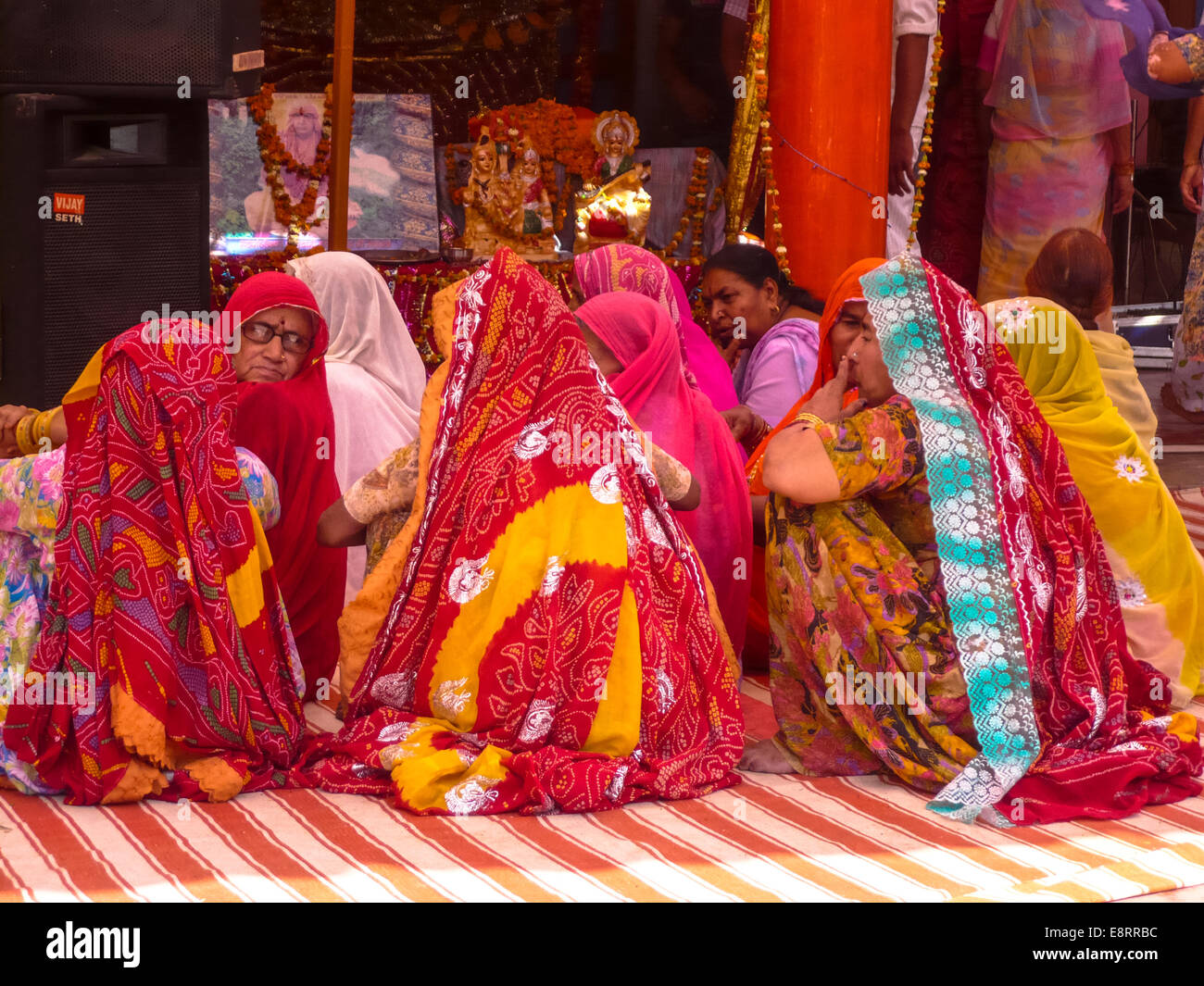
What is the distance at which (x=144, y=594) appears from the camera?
2830 mm

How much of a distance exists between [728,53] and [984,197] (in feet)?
4.08

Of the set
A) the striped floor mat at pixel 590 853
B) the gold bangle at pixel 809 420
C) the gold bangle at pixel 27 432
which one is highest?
the gold bangle at pixel 809 420

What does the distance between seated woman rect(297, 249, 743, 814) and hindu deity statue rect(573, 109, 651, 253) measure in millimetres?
2934

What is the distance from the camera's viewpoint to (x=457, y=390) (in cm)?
306

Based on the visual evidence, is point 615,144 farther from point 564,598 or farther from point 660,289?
point 564,598

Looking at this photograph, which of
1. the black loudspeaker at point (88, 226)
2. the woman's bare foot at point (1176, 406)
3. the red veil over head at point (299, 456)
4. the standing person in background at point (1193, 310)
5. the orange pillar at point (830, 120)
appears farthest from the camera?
the woman's bare foot at point (1176, 406)

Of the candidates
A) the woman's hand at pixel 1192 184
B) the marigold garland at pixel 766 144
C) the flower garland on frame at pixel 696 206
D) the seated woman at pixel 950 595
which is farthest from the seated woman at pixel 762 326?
the woman's hand at pixel 1192 184

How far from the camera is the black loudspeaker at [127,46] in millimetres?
3906

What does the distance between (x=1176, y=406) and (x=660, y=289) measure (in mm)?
3759

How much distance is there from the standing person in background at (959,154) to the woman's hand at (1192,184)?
911 millimetres

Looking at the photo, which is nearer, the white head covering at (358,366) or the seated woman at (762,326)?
the white head covering at (358,366)

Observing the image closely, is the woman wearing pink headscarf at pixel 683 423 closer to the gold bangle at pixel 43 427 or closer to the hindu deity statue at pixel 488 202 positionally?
the gold bangle at pixel 43 427

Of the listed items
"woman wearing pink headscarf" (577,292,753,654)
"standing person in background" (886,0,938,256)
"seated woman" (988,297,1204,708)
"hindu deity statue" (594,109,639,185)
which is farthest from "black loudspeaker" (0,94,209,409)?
"standing person in background" (886,0,938,256)

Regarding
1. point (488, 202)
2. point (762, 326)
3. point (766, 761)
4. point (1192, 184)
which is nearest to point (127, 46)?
point (762, 326)
